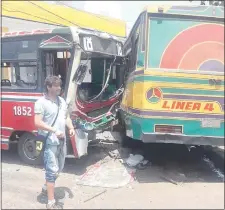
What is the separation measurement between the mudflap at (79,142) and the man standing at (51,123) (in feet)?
3.65

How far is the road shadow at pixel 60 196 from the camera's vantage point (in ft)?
14.6

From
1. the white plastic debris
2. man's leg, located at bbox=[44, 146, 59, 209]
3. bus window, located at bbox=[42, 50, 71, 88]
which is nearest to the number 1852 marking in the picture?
bus window, located at bbox=[42, 50, 71, 88]

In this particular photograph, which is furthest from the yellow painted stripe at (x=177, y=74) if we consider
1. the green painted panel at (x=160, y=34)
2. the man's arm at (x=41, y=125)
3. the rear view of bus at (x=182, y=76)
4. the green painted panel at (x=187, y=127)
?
the man's arm at (x=41, y=125)

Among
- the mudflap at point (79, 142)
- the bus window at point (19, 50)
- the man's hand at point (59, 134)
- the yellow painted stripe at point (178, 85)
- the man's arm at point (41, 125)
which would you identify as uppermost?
the bus window at point (19, 50)

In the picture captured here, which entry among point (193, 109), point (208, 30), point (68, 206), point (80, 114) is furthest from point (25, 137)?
point (208, 30)

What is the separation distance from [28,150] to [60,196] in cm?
175

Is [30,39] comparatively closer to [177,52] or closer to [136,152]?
[177,52]

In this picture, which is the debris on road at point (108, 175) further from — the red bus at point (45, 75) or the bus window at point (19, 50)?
the bus window at point (19, 50)

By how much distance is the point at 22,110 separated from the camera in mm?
5906

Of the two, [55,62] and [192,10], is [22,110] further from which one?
[192,10]

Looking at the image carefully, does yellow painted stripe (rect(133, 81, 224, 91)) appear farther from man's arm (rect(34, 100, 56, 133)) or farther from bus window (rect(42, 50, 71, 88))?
man's arm (rect(34, 100, 56, 133))

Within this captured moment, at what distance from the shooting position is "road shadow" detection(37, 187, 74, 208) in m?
4.46

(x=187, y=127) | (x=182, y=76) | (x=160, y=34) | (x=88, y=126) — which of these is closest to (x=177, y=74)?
(x=182, y=76)

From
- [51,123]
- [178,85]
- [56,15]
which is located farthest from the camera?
[56,15]
